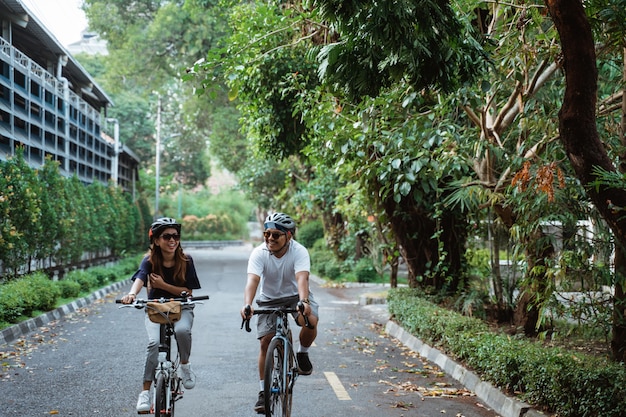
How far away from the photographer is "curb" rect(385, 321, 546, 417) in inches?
269

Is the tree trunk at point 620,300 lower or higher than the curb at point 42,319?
higher

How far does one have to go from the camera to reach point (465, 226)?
14484 millimetres

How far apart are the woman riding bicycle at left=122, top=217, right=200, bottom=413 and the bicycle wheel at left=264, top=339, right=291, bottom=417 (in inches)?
30.3

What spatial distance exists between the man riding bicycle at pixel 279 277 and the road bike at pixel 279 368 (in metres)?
0.19

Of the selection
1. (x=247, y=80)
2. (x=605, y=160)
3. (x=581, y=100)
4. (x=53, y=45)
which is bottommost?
(x=605, y=160)

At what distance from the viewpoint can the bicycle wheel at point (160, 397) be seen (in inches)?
221

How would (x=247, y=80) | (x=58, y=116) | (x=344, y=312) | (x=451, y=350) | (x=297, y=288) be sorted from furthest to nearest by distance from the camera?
1. (x=58, y=116)
2. (x=344, y=312)
3. (x=247, y=80)
4. (x=451, y=350)
5. (x=297, y=288)

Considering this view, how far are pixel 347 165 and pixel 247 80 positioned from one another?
287cm

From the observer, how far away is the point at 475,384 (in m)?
8.21

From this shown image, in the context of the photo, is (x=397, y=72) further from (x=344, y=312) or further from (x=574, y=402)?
(x=344, y=312)

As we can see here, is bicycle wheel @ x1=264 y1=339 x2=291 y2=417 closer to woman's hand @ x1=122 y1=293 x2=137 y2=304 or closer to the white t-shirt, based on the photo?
the white t-shirt

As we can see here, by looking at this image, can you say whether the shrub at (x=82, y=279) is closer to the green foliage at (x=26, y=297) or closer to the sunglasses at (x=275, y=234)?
the green foliage at (x=26, y=297)

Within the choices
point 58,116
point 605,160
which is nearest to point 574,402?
point 605,160

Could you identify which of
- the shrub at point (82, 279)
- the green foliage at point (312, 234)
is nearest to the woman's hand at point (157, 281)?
the shrub at point (82, 279)
